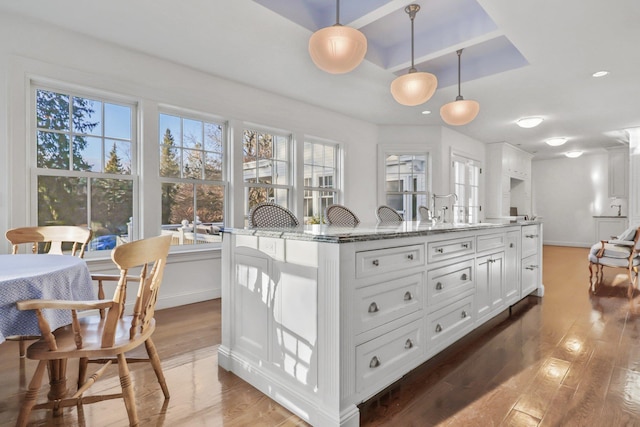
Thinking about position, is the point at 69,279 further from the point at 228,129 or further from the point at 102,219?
the point at 228,129

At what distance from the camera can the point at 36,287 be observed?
1341 mm

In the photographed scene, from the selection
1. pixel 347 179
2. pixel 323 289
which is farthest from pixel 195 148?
pixel 323 289

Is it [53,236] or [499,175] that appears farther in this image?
[499,175]

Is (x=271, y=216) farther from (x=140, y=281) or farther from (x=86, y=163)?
(x=86, y=163)

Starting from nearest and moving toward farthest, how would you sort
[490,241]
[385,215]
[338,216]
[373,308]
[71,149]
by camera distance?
[373,308] → [490,241] → [71,149] → [338,216] → [385,215]

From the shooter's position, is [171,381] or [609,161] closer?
[171,381]

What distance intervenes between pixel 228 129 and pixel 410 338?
333cm

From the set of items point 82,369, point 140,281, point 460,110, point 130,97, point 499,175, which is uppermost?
point 130,97

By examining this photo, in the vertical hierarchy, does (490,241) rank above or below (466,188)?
below

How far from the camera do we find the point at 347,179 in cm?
574

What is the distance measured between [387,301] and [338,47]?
5.49 feet

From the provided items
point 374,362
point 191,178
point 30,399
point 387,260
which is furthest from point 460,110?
point 30,399

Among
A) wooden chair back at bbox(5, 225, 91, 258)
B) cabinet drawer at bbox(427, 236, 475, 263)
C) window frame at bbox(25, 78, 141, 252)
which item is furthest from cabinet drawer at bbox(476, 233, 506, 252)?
window frame at bbox(25, 78, 141, 252)

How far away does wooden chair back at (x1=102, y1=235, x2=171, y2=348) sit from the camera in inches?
52.9
